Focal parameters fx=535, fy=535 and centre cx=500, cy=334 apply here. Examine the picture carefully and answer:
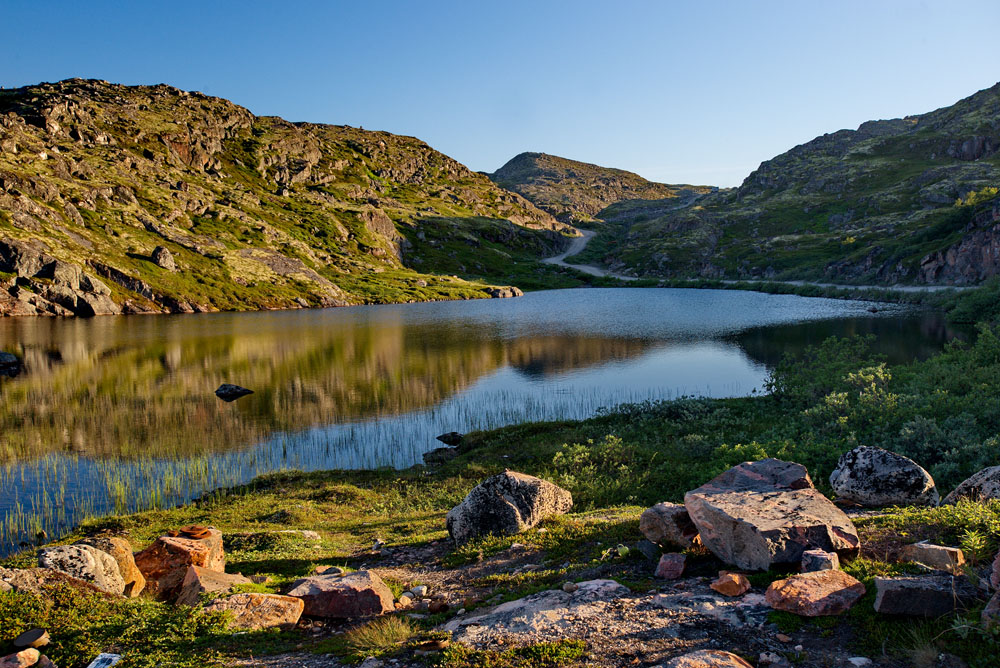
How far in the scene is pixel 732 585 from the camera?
10133 millimetres

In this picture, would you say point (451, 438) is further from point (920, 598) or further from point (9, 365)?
point (9, 365)

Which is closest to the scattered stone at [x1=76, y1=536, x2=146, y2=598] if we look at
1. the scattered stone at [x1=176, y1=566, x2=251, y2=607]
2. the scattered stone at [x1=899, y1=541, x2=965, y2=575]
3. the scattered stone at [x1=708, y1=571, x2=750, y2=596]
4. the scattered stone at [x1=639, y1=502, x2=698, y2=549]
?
the scattered stone at [x1=176, y1=566, x2=251, y2=607]

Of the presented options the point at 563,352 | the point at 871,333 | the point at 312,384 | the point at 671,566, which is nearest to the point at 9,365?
the point at 312,384

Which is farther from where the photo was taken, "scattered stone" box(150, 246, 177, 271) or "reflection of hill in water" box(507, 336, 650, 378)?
"scattered stone" box(150, 246, 177, 271)

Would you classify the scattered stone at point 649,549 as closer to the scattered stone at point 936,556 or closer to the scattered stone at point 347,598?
the scattered stone at point 936,556

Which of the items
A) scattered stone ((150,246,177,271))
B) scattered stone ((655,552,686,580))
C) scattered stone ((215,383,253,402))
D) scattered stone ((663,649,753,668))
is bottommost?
scattered stone ((215,383,253,402))

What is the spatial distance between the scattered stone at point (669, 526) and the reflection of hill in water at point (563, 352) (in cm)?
4365

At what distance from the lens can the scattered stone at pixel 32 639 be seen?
9.61 meters

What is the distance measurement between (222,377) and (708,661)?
201 feet

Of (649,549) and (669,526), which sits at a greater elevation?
(669,526)

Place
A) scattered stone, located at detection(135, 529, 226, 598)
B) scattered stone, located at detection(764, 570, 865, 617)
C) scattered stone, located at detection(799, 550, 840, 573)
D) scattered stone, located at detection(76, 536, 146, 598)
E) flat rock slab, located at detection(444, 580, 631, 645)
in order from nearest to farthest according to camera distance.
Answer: scattered stone, located at detection(764, 570, 865, 617) → flat rock slab, located at detection(444, 580, 631, 645) → scattered stone, located at detection(799, 550, 840, 573) → scattered stone, located at detection(76, 536, 146, 598) → scattered stone, located at detection(135, 529, 226, 598)

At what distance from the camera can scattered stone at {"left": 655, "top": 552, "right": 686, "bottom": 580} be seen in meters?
11.4

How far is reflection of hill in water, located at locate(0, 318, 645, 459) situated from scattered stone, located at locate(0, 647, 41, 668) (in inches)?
1105

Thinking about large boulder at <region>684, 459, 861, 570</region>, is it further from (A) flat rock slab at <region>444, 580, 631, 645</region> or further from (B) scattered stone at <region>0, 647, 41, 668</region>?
(B) scattered stone at <region>0, 647, 41, 668</region>
